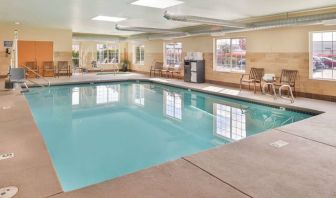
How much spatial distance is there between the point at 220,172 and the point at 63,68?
40.5 ft

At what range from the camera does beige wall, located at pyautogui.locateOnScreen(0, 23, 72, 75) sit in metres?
11.6

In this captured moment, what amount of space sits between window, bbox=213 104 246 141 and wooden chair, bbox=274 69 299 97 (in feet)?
6.44

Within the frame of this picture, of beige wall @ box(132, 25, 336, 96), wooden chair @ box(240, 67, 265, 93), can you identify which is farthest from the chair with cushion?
wooden chair @ box(240, 67, 265, 93)

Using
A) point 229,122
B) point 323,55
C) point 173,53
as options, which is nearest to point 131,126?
point 229,122

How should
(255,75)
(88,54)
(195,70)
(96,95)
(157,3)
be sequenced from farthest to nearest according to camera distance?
(88,54), (195,70), (96,95), (255,75), (157,3)

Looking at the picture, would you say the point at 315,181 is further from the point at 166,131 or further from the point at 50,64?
the point at 50,64

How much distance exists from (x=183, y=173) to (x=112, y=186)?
29.4 inches

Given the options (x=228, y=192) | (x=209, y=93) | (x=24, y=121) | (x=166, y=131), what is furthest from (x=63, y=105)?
(x=228, y=192)

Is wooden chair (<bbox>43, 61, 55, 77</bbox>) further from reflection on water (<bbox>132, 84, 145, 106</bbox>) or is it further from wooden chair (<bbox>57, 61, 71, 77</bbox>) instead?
reflection on water (<bbox>132, 84, 145, 106</bbox>)

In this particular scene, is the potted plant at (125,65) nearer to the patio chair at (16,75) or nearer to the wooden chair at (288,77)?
the patio chair at (16,75)

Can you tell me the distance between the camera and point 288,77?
7.89 metres

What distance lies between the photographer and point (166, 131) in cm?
534

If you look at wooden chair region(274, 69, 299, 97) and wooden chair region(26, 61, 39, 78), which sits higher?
wooden chair region(26, 61, 39, 78)

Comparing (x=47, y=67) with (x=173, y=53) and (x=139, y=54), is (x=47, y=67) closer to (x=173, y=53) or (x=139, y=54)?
(x=139, y=54)
